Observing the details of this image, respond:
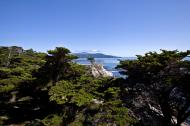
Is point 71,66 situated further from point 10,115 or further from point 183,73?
point 183,73

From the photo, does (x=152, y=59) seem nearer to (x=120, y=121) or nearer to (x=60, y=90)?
(x=120, y=121)

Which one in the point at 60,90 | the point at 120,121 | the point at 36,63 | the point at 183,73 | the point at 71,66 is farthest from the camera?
the point at 36,63

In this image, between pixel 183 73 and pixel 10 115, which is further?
pixel 10 115

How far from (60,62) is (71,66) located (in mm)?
Answer: 988

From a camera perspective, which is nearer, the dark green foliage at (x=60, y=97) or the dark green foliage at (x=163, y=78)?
the dark green foliage at (x=60, y=97)

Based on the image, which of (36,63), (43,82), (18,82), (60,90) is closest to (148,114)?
(60,90)

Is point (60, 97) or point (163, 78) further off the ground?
point (163, 78)

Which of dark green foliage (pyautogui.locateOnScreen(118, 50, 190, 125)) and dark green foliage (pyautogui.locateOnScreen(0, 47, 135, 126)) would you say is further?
dark green foliage (pyautogui.locateOnScreen(118, 50, 190, 125))

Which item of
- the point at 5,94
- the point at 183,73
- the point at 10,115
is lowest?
the point at 10,115

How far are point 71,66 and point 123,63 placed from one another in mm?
4403

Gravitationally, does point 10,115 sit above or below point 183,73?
below

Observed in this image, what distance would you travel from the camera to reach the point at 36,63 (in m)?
27.3

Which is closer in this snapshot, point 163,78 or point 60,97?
point 60,97

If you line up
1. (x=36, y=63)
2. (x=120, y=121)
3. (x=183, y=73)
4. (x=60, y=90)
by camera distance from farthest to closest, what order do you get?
(x=36, y=63) → (x=183, y=73) → (x=60, y=90) → (x=120, y=121)
